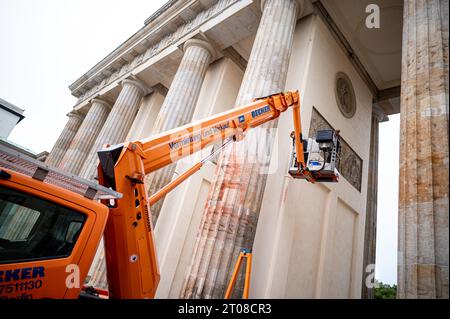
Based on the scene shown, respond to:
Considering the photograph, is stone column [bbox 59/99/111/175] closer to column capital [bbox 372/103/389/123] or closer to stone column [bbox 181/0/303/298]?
stone column [bbox 181/0/303/298]

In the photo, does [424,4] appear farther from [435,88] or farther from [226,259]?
[226,259]

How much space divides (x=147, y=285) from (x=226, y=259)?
2470 millimetres

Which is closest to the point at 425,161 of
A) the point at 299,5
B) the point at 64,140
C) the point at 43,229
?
the point at 43,229

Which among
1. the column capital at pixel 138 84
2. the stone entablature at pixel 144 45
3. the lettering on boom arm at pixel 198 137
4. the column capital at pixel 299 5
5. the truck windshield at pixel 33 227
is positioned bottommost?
the truck windshield at pixel 33 227

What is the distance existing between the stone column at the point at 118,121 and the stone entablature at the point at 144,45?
38.1 inches

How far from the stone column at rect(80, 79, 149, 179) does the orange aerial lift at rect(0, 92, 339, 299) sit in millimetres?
11304

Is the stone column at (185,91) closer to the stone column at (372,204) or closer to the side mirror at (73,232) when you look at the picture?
the side mirror at (73,232)

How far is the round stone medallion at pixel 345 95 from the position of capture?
34.1ft

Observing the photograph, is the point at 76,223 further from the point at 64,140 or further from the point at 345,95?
the point at 64,140

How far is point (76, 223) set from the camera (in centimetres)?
259

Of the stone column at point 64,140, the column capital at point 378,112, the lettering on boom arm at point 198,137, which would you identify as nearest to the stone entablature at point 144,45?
the stone column at point 64,140

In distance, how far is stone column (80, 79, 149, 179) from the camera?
1377 centimetres

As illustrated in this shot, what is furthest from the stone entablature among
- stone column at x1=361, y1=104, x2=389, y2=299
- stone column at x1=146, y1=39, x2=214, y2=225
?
stone column at x1=361, y1=104, x2=389, y2=299
